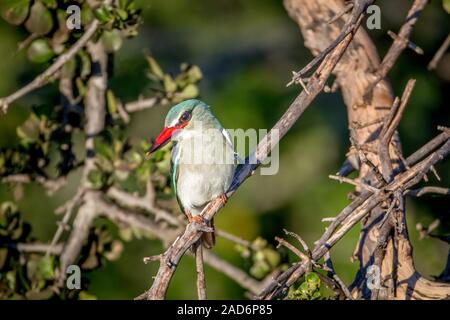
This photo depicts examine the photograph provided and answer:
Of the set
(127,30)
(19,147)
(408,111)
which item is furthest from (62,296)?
(408,111)

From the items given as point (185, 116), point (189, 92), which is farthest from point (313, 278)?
point (189, 92)

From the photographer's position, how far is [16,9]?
396cm

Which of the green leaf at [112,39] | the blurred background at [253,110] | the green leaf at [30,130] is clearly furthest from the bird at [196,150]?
the blurred background at [253,110]

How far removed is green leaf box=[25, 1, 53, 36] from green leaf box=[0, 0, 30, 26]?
0.13 feet

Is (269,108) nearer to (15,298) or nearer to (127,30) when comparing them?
(127,30)

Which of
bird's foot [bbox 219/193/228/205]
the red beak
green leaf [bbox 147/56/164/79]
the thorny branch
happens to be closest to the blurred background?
green leaf [bbox 147/56/164/79]

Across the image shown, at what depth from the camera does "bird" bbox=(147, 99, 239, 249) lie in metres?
3.91

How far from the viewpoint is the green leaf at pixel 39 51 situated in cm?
411

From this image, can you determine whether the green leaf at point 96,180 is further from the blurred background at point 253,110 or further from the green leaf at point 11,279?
the blurred background at point 253,110

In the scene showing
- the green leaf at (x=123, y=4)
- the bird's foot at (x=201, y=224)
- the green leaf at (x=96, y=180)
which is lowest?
the bird's foot at (x=201, y=224)

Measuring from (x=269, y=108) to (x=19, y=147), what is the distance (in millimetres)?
2299

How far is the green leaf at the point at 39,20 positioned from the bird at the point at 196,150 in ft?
2.55

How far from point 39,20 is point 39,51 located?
0.18 m

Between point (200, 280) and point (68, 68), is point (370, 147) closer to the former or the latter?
point (200, 280)
